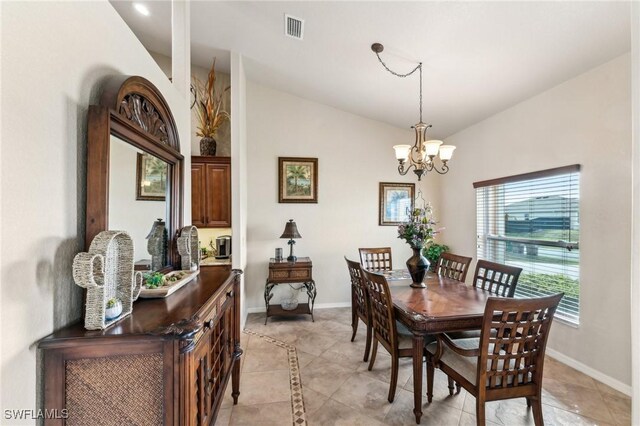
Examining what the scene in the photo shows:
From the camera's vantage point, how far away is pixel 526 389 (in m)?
1.67

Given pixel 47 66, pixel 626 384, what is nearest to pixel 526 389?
pixel 626 384

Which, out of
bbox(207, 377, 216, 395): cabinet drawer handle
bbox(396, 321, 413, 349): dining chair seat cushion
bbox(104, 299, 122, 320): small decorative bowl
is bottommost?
bbox(396, 321, 413, 349): dining chair seat cushion

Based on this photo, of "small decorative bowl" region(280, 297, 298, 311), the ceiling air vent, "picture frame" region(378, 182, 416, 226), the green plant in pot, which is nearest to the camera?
the ceiling air vent

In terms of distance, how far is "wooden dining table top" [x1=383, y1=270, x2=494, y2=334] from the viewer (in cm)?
184

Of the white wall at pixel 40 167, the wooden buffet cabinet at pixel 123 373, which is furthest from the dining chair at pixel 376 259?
the white wall at pixel 40 167

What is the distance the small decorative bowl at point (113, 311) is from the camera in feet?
3.40

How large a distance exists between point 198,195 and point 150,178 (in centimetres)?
202

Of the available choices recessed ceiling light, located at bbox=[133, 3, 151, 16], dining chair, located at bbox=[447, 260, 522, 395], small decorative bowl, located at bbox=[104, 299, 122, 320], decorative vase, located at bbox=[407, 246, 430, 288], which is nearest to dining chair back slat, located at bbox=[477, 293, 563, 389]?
dining chair, located at bbox=[447, 260, 522, 395]

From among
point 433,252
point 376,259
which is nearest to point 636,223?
point 376,259

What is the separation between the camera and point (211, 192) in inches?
143

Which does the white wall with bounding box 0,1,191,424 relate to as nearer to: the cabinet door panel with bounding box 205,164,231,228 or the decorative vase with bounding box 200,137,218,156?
the cabinet door panel with bounding box 205,164,231,228

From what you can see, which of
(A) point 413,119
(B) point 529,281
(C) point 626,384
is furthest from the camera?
(A) point 413,119

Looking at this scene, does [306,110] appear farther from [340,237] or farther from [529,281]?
[529,281]

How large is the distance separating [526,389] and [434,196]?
11.5ft
